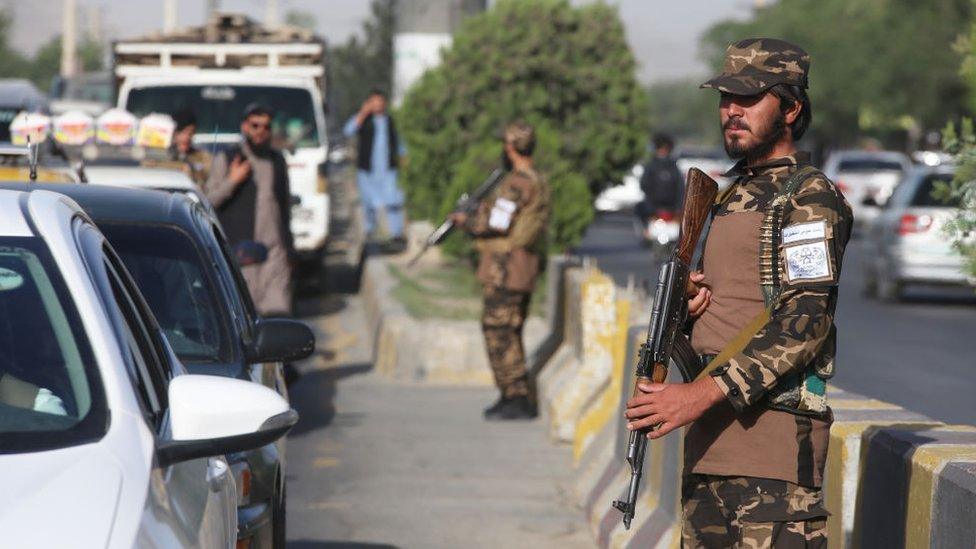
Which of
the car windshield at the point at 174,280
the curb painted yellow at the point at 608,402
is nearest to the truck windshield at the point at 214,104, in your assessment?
the curb painted yellow at the point at 608,402

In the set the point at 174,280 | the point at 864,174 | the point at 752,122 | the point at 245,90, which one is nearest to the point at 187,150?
the point at 245,90

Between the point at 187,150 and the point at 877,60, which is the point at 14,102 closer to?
the point at 187,150

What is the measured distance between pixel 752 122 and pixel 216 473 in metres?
1.53

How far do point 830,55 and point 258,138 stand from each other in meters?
66.9

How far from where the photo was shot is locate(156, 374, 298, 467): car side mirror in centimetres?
356

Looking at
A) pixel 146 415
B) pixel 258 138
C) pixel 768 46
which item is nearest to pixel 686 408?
pixel 768 46

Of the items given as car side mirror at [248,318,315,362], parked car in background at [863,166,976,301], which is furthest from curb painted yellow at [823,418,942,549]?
parked car in background at [863,166,976,301]

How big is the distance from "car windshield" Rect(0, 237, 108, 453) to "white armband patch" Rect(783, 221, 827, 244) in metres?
1.63

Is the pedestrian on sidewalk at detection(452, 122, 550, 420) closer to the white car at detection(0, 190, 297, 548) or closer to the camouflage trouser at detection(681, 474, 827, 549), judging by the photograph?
the camouflage trouser at detection(681, 474, 827, 549)

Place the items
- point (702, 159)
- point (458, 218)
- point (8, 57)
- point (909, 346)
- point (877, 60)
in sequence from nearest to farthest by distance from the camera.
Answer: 1. point (458, 218)
2. point (909, 346)
3. point (702, 159)
4. point (877, 60)
5. point (8, 57)

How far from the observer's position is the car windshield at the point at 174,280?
638 centimetres

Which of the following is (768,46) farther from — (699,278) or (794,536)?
(794,536)

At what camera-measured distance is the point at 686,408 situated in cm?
415

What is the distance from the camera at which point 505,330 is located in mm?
11391
